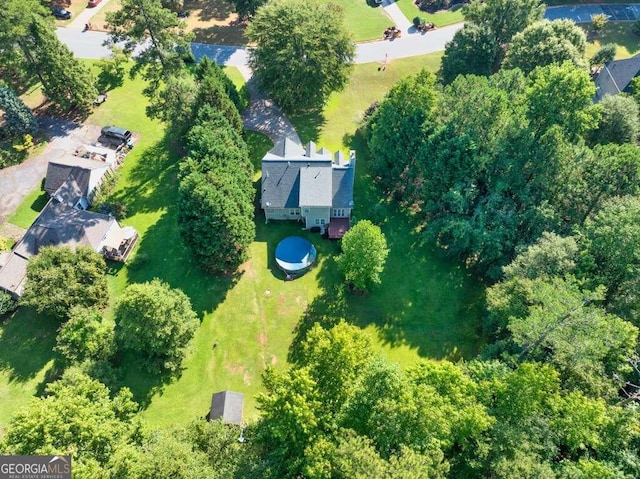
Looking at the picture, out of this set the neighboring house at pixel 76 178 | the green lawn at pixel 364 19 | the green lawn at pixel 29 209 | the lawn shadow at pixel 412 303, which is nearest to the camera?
the lawn shadow at pixel 412 303

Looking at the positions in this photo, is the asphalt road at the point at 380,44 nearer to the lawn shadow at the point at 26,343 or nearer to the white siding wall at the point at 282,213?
the white siding wall at the point at 282,213

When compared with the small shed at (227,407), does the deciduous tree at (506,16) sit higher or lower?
higher

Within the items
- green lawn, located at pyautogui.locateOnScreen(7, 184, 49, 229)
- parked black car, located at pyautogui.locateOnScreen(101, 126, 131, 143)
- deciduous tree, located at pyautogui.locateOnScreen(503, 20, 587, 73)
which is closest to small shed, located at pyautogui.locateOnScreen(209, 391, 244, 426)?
green lawn, located at pyautogui.locateOnScreen(7, 184, 49, 229)

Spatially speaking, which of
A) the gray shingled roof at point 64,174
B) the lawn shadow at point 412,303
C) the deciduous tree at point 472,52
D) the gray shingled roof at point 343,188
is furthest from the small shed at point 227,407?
the deciduous tree at point 472,52

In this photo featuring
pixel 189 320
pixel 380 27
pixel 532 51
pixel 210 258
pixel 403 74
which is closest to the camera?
pixel 189 320

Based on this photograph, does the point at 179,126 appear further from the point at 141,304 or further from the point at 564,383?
the point at 564,383

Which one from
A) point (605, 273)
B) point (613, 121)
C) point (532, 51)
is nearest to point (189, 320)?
point (605, 273)
